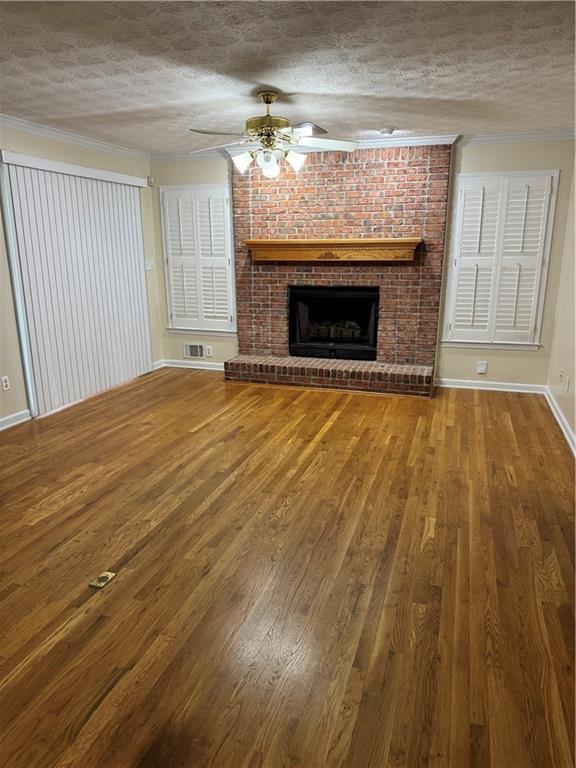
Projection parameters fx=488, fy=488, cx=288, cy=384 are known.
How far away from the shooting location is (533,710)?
5.23ft

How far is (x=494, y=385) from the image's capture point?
515 cm

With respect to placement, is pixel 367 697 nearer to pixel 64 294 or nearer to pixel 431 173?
pixel 64 294

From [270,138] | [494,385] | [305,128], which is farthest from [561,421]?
[270,138]

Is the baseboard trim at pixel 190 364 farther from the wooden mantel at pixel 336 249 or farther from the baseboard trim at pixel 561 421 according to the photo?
the baseboard trim at pixel 561 421

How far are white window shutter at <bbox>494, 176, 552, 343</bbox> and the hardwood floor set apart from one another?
150 centimetres

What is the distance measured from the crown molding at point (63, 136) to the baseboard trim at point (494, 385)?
4.14 meters

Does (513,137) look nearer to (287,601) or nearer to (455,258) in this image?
(455,258)

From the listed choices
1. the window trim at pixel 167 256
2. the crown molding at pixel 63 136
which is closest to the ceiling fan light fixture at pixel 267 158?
the crown molding at pixel 63 136

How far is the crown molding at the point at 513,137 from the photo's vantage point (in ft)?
14.5

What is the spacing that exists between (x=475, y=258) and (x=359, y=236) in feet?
3.93

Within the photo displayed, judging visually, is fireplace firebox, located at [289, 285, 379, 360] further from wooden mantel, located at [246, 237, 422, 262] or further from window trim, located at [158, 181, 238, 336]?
window trim, located at [158, 181, 238, 336]

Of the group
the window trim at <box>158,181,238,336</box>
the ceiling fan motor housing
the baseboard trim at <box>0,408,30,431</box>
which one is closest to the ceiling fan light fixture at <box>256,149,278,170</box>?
the ceiling fan motor housing

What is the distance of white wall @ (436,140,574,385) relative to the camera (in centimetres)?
452

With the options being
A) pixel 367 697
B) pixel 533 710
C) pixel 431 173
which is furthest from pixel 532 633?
pixel 431 173
